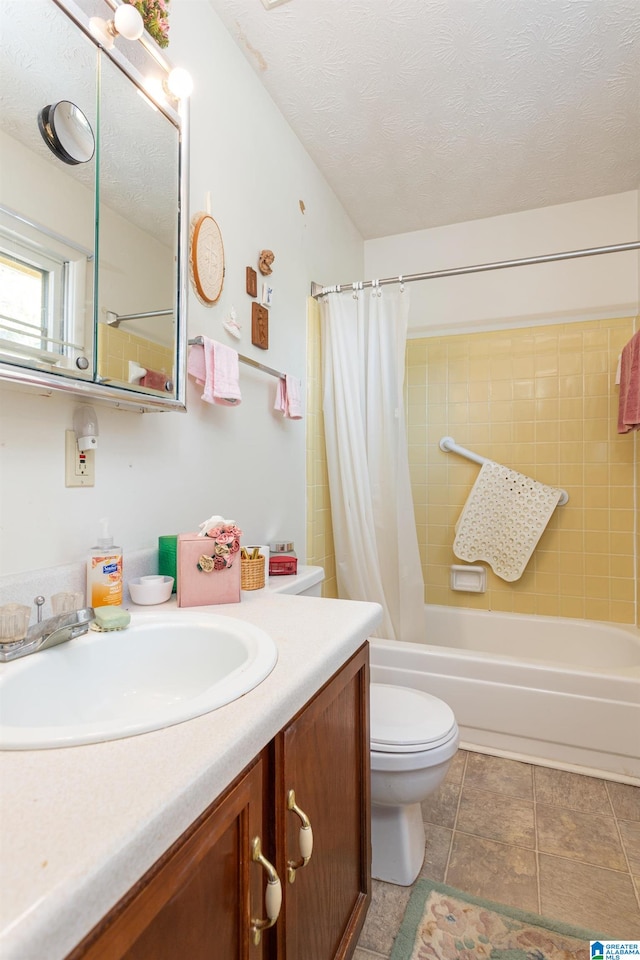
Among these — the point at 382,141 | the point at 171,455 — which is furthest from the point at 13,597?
the point at 382,141

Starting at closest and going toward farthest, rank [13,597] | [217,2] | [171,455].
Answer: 1. [13,597]
2. [171,455]
3. [217,2]

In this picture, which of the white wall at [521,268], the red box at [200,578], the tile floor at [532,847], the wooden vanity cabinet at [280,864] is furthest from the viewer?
the white wall at [521,268]

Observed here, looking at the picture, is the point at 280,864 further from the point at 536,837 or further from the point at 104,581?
the point at 536,837

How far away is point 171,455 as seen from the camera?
133cm

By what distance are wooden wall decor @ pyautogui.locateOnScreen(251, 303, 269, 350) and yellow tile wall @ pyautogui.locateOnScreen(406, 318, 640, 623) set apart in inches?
53.3

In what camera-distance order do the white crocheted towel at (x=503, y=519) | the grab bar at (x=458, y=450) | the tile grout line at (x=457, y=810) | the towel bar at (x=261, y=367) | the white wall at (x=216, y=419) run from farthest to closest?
1. the grab bar at (x=458, y=450)
2. the white crocheted towel at (x=503, y=519)
3. the towel bar at (x=261, y=367)
4. the tile grout line at (x=457, y=810)
5. the white wall at (x=216, y=419)

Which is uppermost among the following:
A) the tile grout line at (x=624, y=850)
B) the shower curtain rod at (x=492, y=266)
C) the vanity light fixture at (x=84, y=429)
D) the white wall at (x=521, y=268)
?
the white wall at (x=521, y=268)

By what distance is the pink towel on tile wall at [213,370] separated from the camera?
137 centimetres

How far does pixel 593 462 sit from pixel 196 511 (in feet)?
7.02

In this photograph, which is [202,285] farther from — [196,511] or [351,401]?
[351,401]

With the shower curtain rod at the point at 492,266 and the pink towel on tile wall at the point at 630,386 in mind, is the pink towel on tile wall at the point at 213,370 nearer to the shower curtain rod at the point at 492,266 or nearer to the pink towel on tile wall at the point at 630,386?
the shower curtain rod at the point at 492,266

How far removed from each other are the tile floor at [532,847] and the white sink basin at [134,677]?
848 mm

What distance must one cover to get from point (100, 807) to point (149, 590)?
27.4 inches

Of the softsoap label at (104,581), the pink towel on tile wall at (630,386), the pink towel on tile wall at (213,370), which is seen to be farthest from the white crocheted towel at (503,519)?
the softsoap label at (104,581)
